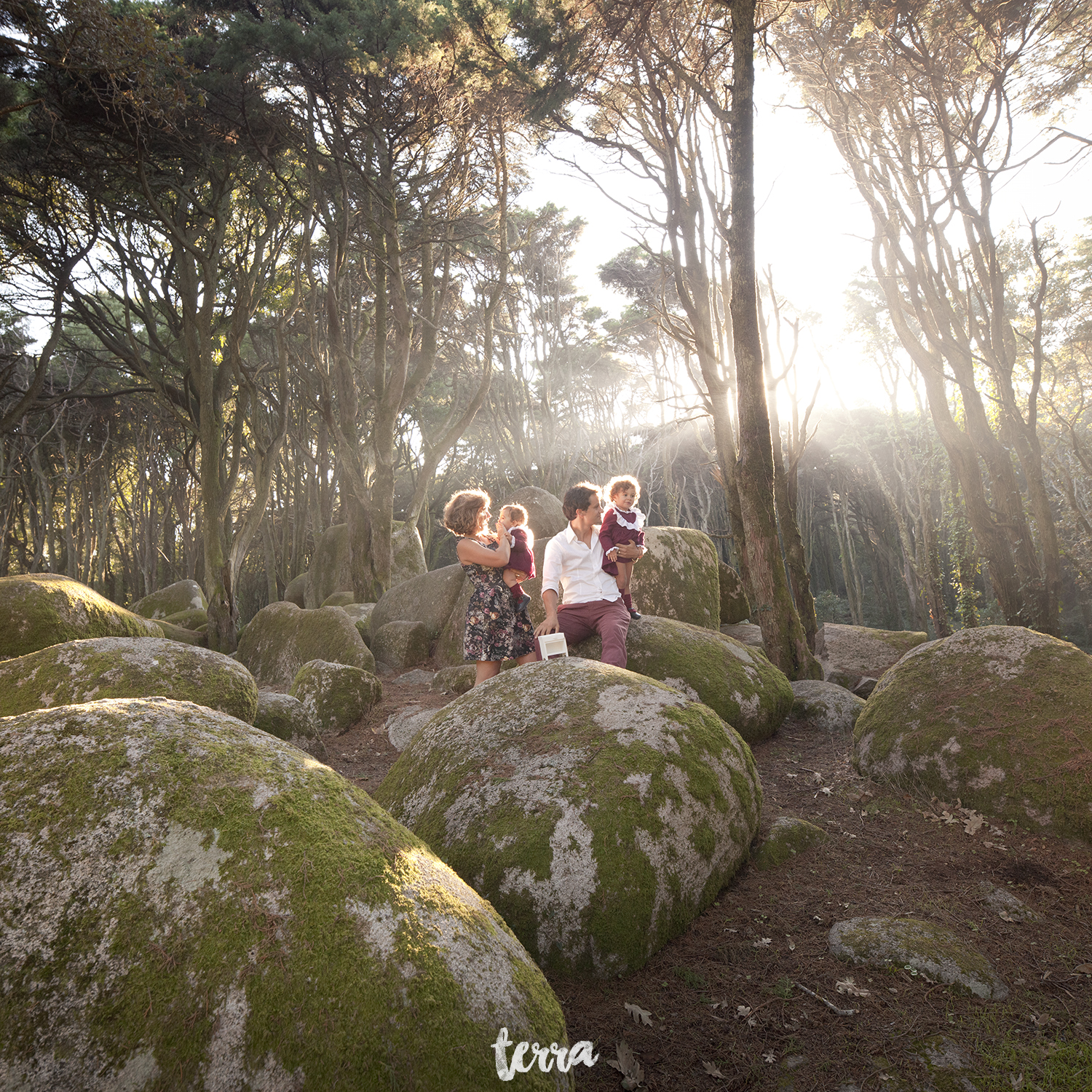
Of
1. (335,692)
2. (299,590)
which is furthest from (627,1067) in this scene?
(299,590)

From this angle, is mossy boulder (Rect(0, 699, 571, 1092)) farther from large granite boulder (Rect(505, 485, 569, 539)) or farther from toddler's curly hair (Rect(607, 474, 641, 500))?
large granite boulder (Rect(505, 485, 569, 539))

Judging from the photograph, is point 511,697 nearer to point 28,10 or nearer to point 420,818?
point 420,818

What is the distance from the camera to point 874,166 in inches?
401

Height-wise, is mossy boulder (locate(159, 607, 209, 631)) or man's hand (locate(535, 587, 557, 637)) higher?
man's hand (locate(535, 587, 557, 637))

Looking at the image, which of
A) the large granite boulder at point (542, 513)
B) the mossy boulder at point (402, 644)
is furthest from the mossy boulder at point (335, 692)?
the large granite boulder at point (542, 513)

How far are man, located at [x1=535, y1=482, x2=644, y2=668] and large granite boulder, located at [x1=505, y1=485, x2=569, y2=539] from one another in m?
5.64

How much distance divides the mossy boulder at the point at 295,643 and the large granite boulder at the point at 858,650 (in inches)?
210

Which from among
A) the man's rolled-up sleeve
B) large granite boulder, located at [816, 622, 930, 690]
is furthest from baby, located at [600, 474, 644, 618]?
large granite boulder, located at [816, 622, 930, 690]

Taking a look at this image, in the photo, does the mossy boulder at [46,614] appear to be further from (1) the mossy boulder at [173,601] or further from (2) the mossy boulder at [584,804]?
(1) the mossy boulder at [173,601]

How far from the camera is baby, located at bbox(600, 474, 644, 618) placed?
5375 mm

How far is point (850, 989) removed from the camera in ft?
8.02

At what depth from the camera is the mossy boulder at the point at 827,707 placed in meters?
5.51

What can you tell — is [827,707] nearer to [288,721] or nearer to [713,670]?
[713,670]

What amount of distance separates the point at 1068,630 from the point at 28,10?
88.6 ft
